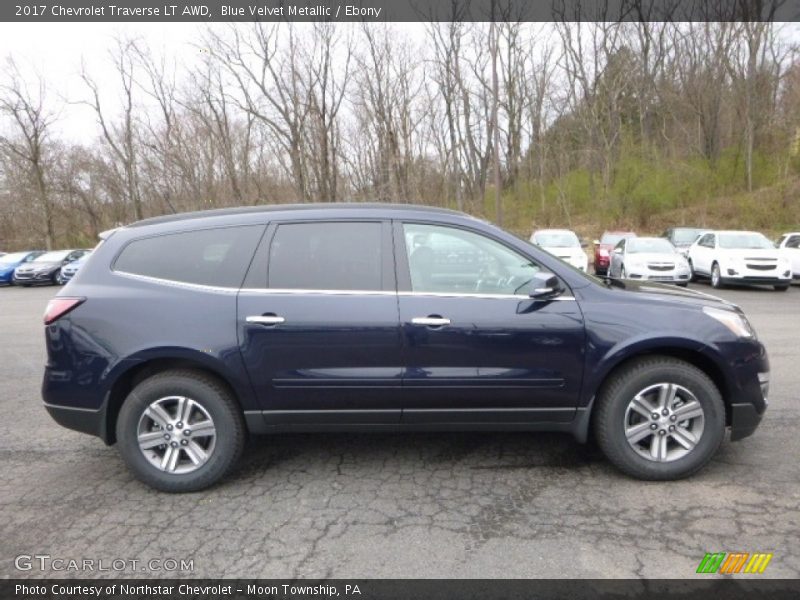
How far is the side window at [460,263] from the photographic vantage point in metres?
3.15

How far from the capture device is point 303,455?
142 inches

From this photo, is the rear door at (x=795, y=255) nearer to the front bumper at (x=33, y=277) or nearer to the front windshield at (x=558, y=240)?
the front windshield at (x=558, y=240)

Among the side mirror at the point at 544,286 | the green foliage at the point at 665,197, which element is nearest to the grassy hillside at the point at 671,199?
the green foliage at the point at 665,197

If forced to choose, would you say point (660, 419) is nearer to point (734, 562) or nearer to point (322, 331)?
point (734, 562)

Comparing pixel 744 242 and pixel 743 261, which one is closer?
pixel 743 261

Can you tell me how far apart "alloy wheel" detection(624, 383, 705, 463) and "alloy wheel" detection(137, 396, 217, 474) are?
2705 mm

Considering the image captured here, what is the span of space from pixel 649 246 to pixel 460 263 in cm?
1287

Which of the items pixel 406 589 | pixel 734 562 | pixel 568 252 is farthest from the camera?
pixel 568 252

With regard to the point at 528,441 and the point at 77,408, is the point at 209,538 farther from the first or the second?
the point at 528,441

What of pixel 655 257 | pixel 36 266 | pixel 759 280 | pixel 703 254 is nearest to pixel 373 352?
pixel 655 257

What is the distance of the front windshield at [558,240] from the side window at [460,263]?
12282 mm

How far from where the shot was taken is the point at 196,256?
3227mm

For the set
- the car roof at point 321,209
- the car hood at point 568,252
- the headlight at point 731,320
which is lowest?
the headlight at point 731,320

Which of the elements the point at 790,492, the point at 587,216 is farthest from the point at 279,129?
the point at 790,492
